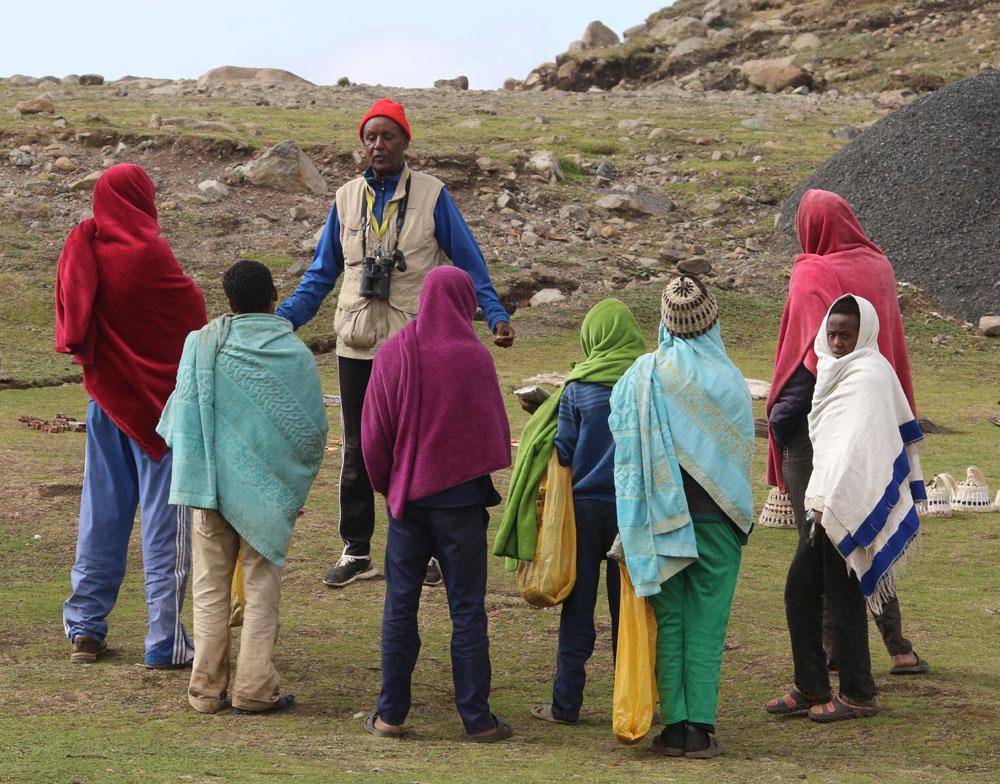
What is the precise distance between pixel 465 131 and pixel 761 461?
1811cm

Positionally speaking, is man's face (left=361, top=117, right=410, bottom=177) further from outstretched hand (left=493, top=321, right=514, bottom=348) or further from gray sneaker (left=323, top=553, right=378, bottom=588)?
gray sneaker (left=323, top=553, right=378, bottom=588)

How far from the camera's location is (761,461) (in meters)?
11.3

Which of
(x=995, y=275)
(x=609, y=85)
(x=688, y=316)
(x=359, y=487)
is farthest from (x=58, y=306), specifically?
(x=609, y=85)

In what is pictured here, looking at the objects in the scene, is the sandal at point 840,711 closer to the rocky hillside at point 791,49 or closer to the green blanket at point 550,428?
the green blanket at point 550,428

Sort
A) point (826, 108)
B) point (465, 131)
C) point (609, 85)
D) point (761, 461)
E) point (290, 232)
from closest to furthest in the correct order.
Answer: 1. point (761, 461)
2. point (290, 232)
3. point (465, 131)
4. point (826, 108)
5. point (609, 85)

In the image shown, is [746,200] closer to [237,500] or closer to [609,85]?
[237,500]

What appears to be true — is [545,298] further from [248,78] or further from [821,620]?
[248,78]

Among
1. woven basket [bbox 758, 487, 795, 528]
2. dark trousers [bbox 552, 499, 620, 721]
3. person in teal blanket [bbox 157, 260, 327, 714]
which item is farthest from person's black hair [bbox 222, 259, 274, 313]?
woven basket [bbox 758, 487, 795, 528]

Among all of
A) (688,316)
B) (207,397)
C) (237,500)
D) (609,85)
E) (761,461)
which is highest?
(609,85)

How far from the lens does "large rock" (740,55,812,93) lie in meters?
44.5

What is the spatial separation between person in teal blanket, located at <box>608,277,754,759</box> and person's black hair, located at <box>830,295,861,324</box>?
58 centimetres

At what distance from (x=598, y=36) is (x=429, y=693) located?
56.4 m

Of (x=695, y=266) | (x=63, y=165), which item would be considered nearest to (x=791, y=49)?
(x=695, y=266)

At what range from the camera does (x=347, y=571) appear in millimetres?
7305
